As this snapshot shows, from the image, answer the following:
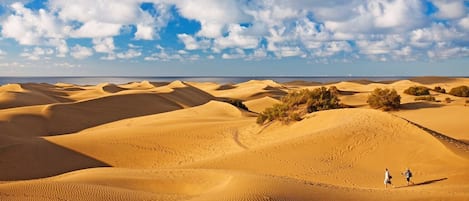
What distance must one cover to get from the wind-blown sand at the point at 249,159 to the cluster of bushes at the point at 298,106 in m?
0.68

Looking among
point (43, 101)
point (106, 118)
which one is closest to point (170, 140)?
point (106, 118)

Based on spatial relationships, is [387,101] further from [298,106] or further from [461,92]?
[461,92]

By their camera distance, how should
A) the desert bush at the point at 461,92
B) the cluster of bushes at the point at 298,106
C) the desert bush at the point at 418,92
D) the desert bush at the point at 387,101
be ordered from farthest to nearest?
1. the desert bush at the point at 461,92
2. the desert bush at the point at 418,92
3. the desert bush at the point at 387,101
4. the cluster of bushes at the point at 298,106

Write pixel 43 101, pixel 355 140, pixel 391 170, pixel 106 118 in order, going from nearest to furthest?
pixel 391 170 < pixel 355 140 < pixel 106 118 < pixel 43 101

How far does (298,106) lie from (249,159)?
10312 millimetres

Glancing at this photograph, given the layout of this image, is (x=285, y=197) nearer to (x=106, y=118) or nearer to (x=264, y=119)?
(x=264, y=119)

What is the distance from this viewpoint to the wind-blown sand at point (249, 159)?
28.4 feet

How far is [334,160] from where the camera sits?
48.6ft

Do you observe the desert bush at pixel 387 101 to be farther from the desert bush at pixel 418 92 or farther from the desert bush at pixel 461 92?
the desert bush at pixel 461 92

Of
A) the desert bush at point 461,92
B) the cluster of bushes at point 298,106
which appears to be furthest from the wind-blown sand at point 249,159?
the desert bush at point 461,92

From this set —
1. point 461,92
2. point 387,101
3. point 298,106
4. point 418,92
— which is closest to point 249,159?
point 298,106

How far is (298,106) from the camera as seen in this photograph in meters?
24.8

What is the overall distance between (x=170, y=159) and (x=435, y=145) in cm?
997

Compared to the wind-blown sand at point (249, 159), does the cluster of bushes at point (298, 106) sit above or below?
above
